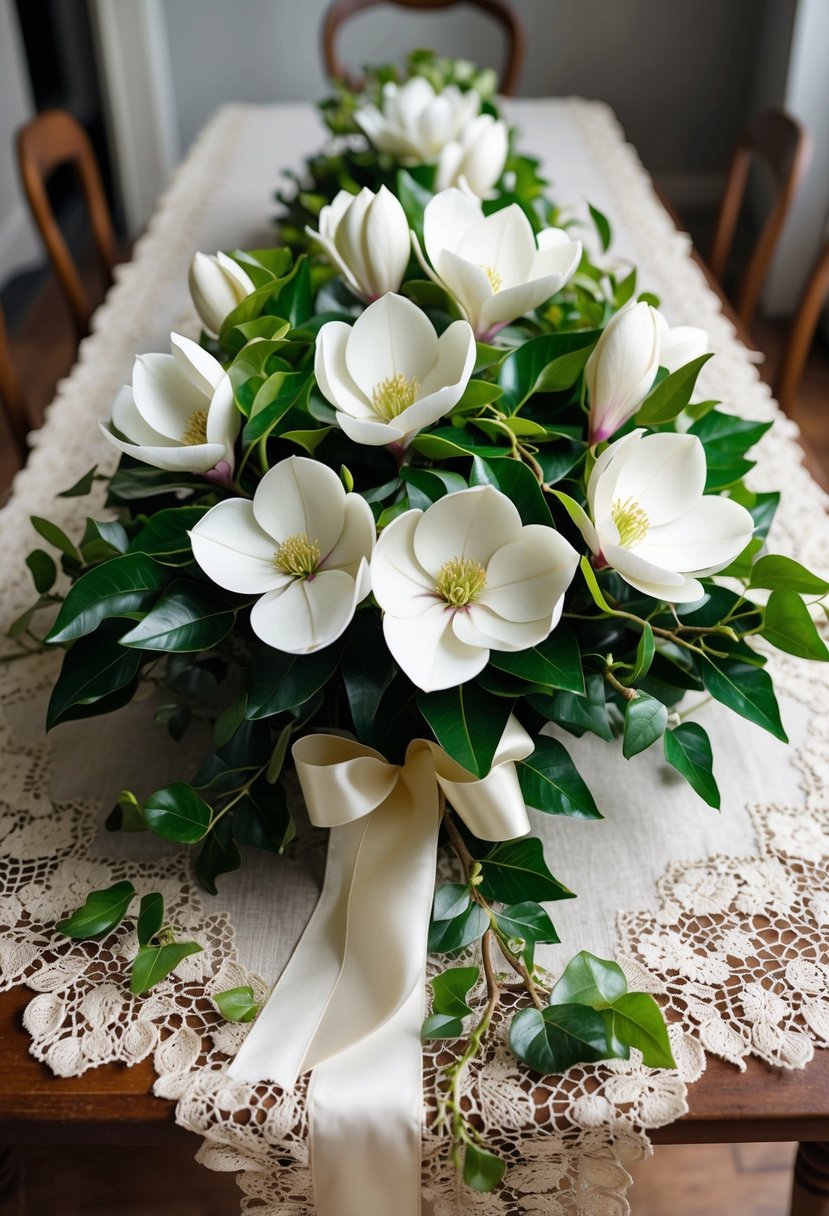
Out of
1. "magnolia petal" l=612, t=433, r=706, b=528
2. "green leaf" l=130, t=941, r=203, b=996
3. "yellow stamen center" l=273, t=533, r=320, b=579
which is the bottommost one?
"green leaf" l=130, t=941, r=203, b=996

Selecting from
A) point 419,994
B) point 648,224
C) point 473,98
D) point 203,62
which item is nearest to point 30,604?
point 419,994

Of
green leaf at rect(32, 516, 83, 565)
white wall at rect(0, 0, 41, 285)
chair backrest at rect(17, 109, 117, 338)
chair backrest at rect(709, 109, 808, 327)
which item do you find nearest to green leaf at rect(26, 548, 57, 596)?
green leaf at rect(32, 516, 83, 565)

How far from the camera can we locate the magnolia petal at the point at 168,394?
2.22 ft

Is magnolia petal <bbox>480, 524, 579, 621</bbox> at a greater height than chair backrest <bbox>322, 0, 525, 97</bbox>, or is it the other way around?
magnolia petal <bbox>480, 524, 579, 621</bbox>

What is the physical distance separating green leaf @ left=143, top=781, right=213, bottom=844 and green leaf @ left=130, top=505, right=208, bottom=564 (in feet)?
0.47

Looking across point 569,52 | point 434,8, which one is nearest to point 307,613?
point 434,8

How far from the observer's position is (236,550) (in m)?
0.62

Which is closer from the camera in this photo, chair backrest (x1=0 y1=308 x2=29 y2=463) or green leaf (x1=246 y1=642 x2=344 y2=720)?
green leaf (x1=246 y1=642 x2=344 y2=720)

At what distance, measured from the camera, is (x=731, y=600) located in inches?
27.5

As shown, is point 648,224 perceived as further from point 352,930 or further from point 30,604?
point 352,930

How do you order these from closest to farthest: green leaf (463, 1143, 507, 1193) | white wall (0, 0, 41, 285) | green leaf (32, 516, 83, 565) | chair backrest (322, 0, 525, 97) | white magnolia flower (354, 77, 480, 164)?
→ green leaf (463, 1143, 507, 1193)
green leaf (32, 516, 83, 565)
white magnolia flower (354, 77, 480, 164)
chair backrest (322, 0, 525, 97)
white wall (0, 0, 41, 285)

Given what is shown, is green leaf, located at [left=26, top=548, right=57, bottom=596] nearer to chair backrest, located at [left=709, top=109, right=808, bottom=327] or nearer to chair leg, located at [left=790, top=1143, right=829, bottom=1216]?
chair leg, located at [left=790, top=1143, right=829, bottom=1216]

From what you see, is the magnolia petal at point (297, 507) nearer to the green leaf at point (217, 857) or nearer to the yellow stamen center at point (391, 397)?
the yellow stamen center at point (391, 397)

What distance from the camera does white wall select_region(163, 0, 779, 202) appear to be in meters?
3.51
